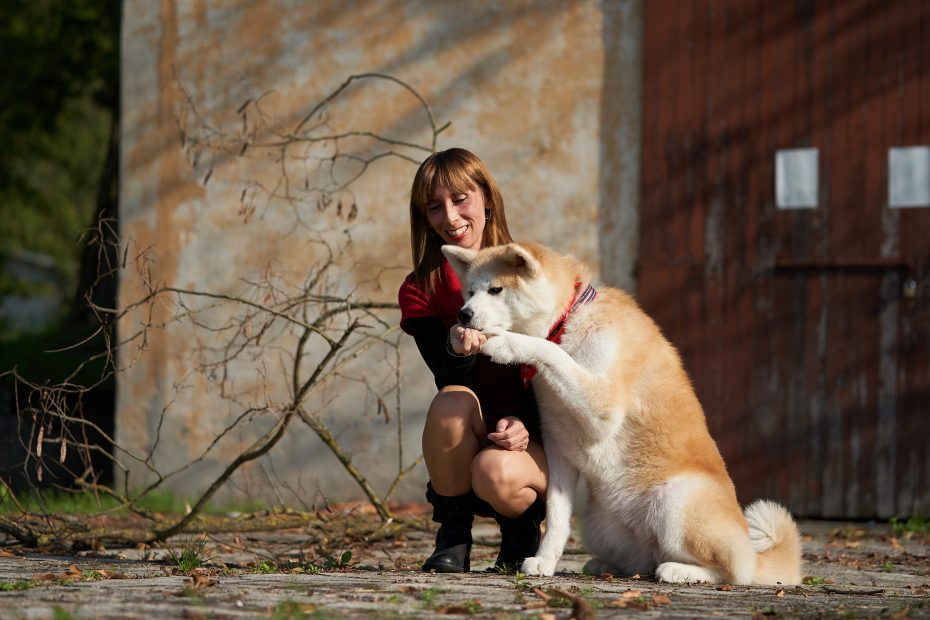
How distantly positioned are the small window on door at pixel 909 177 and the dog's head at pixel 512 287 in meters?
3.28

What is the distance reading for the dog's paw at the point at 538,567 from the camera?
11.1 ft

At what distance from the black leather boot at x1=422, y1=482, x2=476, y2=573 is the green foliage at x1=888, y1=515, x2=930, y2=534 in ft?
10.5

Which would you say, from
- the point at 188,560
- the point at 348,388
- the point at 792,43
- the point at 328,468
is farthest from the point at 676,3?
the point at 188,560

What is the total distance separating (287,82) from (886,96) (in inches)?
143

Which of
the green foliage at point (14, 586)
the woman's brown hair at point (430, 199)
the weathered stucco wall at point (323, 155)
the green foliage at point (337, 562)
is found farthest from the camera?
the weathered stucco wall at point (323, 155)

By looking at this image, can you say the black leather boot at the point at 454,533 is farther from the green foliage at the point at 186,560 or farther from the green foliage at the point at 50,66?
the green foliage at the point at 50,66

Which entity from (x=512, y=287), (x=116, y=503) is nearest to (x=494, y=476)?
(x=512, y=287)

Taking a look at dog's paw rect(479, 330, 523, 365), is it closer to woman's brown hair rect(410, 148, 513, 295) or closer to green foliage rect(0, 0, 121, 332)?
woman's brown hair rect(410, 148, 513, 295)

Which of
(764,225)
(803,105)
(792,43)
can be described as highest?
(792,43)

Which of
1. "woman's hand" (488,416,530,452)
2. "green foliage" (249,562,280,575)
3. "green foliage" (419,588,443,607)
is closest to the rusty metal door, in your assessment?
"woman's hand" (488,416,530,452)

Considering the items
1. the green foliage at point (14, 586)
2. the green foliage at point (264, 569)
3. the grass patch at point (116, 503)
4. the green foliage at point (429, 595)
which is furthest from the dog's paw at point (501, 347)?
the grass patch at point (116, 503)

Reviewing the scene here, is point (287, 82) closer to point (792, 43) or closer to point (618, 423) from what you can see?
point (792, 43)

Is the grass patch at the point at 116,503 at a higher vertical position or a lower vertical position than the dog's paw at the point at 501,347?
lower

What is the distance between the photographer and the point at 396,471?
6.26 m
